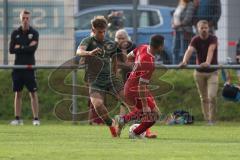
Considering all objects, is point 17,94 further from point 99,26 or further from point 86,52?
point 99,26

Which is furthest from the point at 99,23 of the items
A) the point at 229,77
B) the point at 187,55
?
the point at 229,77

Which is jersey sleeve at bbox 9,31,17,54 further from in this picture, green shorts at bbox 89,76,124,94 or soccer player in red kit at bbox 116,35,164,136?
soccer player in red kit at bbox 116,35,164,136

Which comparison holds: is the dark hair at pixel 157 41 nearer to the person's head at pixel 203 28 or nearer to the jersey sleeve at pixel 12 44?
the person's head at pixel 203 28

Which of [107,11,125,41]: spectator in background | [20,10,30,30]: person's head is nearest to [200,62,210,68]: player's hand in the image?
[107,11,125,41]: spectator in background

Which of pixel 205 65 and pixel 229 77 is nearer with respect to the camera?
pixel 205 65

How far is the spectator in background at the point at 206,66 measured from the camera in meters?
21.4

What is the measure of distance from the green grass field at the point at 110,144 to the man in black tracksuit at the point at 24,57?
0.81 meters

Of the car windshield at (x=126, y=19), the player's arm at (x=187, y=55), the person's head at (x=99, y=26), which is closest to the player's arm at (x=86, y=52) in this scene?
the person's head at (x=99, y=26)

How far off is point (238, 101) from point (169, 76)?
1.73 metres

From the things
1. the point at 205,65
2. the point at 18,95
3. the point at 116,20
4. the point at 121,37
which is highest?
the point at 116,20

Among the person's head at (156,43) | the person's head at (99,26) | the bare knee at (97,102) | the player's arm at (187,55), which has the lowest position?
the bare knee at (97,102)

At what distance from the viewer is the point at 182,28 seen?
22688 millimetres

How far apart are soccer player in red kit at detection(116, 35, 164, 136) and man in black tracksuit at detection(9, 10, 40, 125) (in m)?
4.76

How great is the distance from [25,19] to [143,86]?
5514mm
